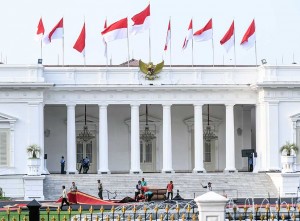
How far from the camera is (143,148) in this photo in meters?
69.7

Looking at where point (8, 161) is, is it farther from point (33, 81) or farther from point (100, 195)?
point (100, 195)

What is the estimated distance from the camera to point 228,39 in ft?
223

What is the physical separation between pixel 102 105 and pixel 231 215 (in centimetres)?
3362

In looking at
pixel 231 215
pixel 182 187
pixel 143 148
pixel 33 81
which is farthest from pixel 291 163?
pixel 231 215

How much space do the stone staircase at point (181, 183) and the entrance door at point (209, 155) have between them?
5590 millimetres

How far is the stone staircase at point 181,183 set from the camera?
6038 cm

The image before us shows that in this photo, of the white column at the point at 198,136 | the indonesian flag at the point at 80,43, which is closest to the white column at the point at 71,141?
the indonesian flag at the point at 80,43

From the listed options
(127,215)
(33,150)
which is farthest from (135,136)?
(127,215)

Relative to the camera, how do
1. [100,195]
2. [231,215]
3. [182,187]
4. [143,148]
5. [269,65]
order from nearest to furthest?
[231,215]
[100,195]
[182,187]
[269,65]
[143,148]

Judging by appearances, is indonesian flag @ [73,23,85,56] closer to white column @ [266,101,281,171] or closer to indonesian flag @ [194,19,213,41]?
indonesian flag @ [194,19,213,41]

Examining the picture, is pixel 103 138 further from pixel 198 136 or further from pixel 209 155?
pixel 209 155

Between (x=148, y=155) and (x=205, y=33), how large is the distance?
9004 mm

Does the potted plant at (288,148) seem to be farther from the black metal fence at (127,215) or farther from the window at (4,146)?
the black metal fence at (127,215)

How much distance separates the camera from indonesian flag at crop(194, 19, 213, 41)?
67.6 meters
